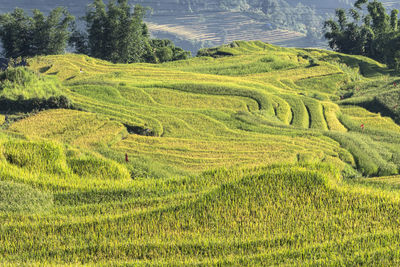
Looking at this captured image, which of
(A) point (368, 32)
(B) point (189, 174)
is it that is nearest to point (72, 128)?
(B) point (189, 174)

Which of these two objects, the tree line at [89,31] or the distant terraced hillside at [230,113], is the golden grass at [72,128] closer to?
the distant terraced hillside at [230,113]

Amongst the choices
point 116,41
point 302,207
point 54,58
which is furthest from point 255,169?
point 116,41

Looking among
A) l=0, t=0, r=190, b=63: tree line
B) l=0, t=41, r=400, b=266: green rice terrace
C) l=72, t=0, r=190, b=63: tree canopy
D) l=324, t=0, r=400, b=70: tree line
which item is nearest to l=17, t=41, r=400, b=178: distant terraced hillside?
l=0, t=41, r=400, b=266: green rice terrace

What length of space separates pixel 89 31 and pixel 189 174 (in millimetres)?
34219

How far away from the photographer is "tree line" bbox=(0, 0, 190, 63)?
43031mm

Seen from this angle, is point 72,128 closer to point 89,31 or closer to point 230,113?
point 230,113

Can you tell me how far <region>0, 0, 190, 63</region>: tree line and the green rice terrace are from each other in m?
16.1

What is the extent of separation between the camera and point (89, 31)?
44.2 metres

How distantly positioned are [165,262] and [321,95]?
25957mm

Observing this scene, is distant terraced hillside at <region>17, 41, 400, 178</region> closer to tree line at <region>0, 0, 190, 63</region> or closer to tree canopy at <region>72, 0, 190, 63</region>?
tree canopy at <region>72, 0, 190, 63</region>

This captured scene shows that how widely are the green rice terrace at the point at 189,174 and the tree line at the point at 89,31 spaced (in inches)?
635

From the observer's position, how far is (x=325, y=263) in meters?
6.88

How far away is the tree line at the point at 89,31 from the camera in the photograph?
43031mm

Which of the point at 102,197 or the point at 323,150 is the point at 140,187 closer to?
the point at 102,197
